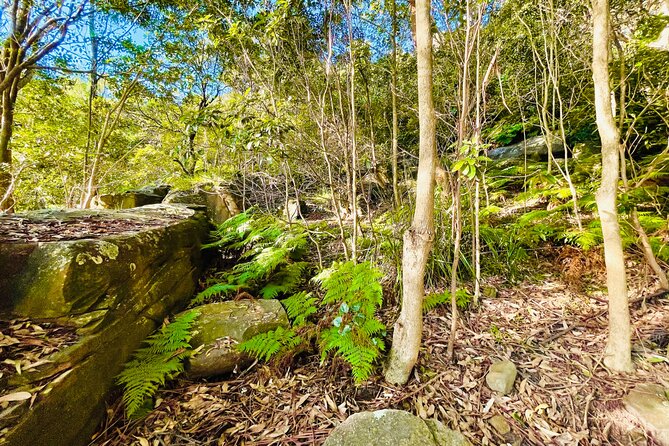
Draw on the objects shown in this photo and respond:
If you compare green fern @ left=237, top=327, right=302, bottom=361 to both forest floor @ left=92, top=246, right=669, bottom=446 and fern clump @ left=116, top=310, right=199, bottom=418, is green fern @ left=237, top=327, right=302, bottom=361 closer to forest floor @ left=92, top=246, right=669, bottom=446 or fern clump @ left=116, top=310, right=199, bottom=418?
forest floor @ left=92, top=246, right=669, bottom=446

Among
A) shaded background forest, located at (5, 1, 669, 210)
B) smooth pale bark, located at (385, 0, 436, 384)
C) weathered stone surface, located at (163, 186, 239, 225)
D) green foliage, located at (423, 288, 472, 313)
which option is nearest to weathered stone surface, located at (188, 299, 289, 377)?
smooth pale bark, located at (385, 0, 436, 384)

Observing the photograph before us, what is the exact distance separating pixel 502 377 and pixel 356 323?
108cm

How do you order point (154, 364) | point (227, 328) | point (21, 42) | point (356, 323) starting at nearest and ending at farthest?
point (154, 364), point (356, 323), point (227, 328), point (21, 42)

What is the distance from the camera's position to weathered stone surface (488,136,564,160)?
6.01 metres

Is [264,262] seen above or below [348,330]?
above

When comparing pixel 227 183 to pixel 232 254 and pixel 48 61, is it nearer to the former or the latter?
pixel 232 254

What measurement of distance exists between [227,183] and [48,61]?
15.7 ft

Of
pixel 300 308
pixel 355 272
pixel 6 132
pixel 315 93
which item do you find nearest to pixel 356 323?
pixel 355 272

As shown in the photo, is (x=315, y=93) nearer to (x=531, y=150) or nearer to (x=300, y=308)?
(x=300, y=308)

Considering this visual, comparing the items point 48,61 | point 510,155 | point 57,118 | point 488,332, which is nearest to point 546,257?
point 488,332

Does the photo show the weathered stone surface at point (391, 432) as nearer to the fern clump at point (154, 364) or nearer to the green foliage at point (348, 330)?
the green foliage at point (348, 330)

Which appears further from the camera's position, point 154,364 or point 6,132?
point 6,132

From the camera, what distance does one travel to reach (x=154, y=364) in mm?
2023

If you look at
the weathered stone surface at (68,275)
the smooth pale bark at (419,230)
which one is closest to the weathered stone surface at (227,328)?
the weathered stone surface at (68,275)
